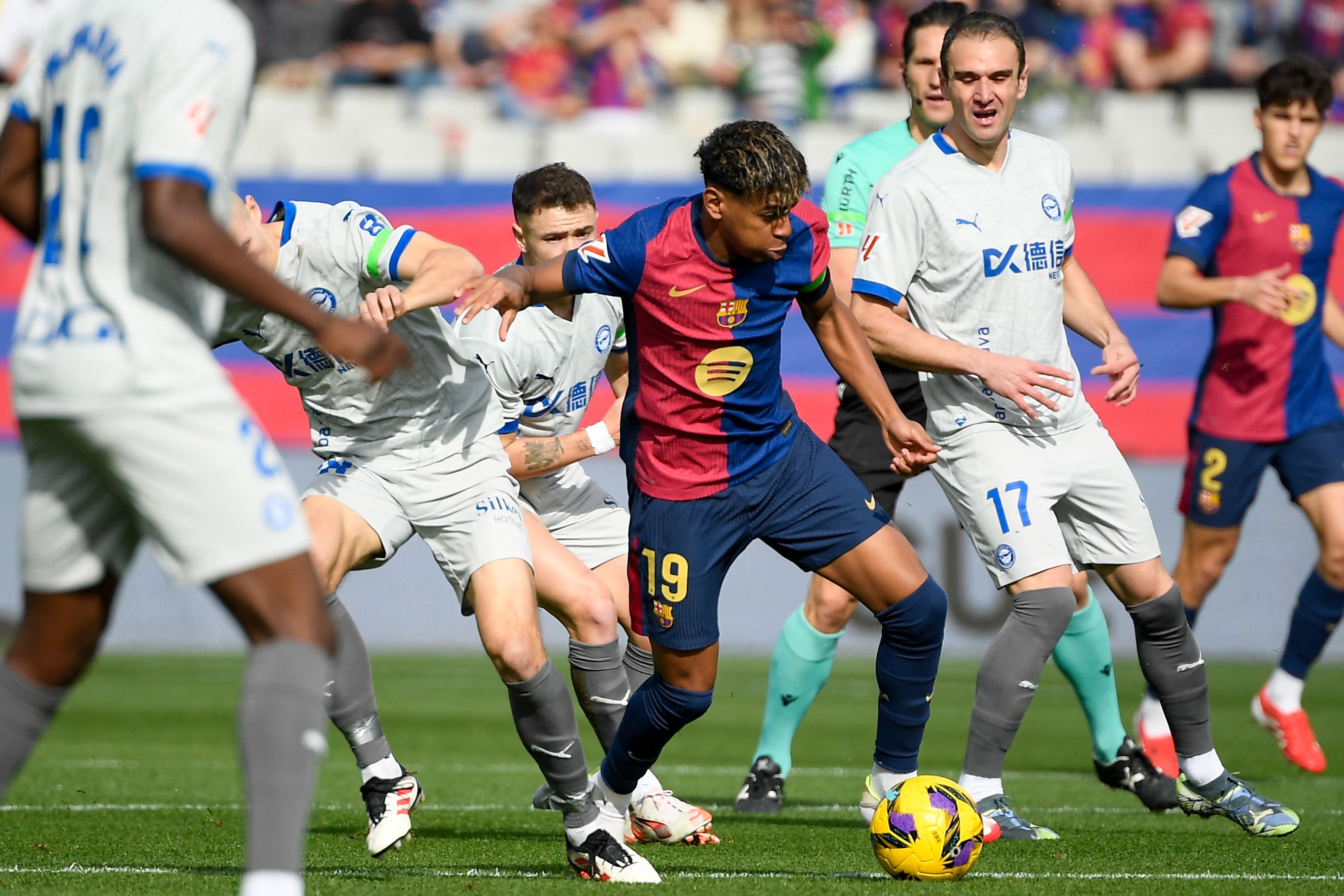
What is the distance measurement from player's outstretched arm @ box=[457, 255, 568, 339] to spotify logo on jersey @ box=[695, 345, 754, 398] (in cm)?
48

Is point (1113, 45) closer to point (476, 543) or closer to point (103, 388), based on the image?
point (476, 543)

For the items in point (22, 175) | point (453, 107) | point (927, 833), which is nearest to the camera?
point (22, 175)

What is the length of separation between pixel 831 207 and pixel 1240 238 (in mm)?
2386

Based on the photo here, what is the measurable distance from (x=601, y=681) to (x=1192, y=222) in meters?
3.85

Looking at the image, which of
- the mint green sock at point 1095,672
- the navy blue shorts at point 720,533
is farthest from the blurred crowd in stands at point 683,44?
the navy blue shorts at point 720,533

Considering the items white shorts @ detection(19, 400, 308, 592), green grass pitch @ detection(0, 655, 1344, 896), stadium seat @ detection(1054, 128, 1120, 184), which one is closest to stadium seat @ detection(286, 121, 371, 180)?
green grass pitch @ detection(0, 655, 1344, 896)

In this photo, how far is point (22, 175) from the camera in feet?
11.2

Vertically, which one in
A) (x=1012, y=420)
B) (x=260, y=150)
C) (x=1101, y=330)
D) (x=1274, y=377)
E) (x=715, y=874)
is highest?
(x=1101, y=330)

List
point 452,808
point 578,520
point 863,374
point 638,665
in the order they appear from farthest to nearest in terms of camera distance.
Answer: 1. point 452,808
2. point 578,520
3. point 638,665
4. point 863,374

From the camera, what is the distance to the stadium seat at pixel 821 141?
15.5 m

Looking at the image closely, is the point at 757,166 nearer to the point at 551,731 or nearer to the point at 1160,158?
the point at 551,731

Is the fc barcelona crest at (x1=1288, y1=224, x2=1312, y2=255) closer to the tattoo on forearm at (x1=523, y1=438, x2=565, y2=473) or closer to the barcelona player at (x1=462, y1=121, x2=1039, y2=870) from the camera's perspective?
the barcelona player at (x1=462, y1=121, x2=1039, y2=870)

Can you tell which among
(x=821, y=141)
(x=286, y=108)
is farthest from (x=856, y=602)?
(x=286, y=108)

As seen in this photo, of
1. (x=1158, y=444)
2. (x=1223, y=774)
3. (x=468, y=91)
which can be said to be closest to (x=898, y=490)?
(x=1223, y=774)
